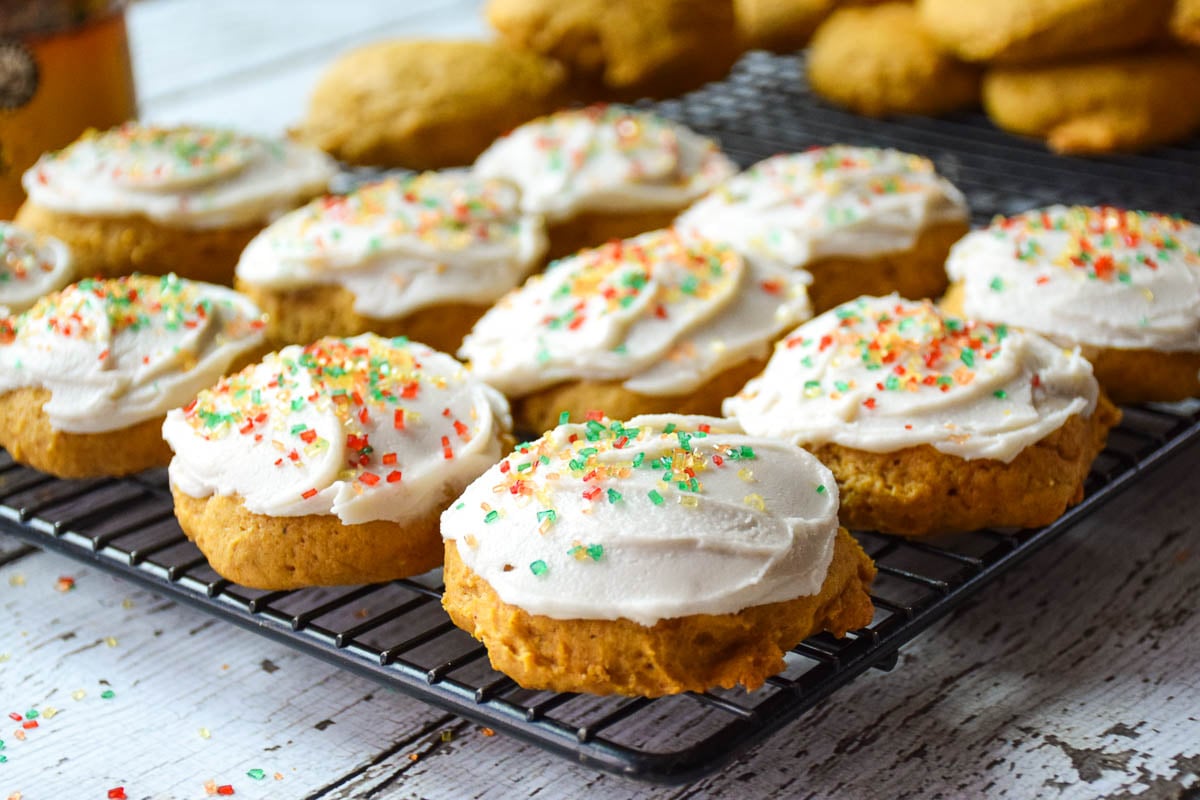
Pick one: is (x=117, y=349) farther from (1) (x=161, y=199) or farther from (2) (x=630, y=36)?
(2) (x=630, y=36)

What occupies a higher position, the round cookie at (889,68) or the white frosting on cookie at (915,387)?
the round cookie at (889,68)

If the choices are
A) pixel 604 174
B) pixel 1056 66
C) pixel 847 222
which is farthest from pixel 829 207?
pixel 1056 66

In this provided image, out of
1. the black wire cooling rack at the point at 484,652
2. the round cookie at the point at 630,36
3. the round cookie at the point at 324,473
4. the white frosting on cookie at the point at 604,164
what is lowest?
the black wire cooling rack at the point at 484,652

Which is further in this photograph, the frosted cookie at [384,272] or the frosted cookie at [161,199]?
the frosted cookie at [161,199]

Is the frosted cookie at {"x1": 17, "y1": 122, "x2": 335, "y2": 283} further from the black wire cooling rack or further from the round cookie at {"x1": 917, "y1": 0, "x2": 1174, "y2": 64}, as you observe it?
the round cookie at {"x1": 917, "y1": 0, "x2": 1174, "y2": 64}

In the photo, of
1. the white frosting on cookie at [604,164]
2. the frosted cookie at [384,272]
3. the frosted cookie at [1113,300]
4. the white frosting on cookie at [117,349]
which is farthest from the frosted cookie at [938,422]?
the white frosting on cookie at [604,164]

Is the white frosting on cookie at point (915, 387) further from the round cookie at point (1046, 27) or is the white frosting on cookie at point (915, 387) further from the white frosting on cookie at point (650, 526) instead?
the round cookie at point (1046, 27)

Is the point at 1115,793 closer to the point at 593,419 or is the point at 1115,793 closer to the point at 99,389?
Answer: the point at 593,419

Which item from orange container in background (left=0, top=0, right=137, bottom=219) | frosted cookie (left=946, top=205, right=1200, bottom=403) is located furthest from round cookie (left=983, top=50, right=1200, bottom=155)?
orange container in background (left=0, top=0, right=137, bottom=219)
